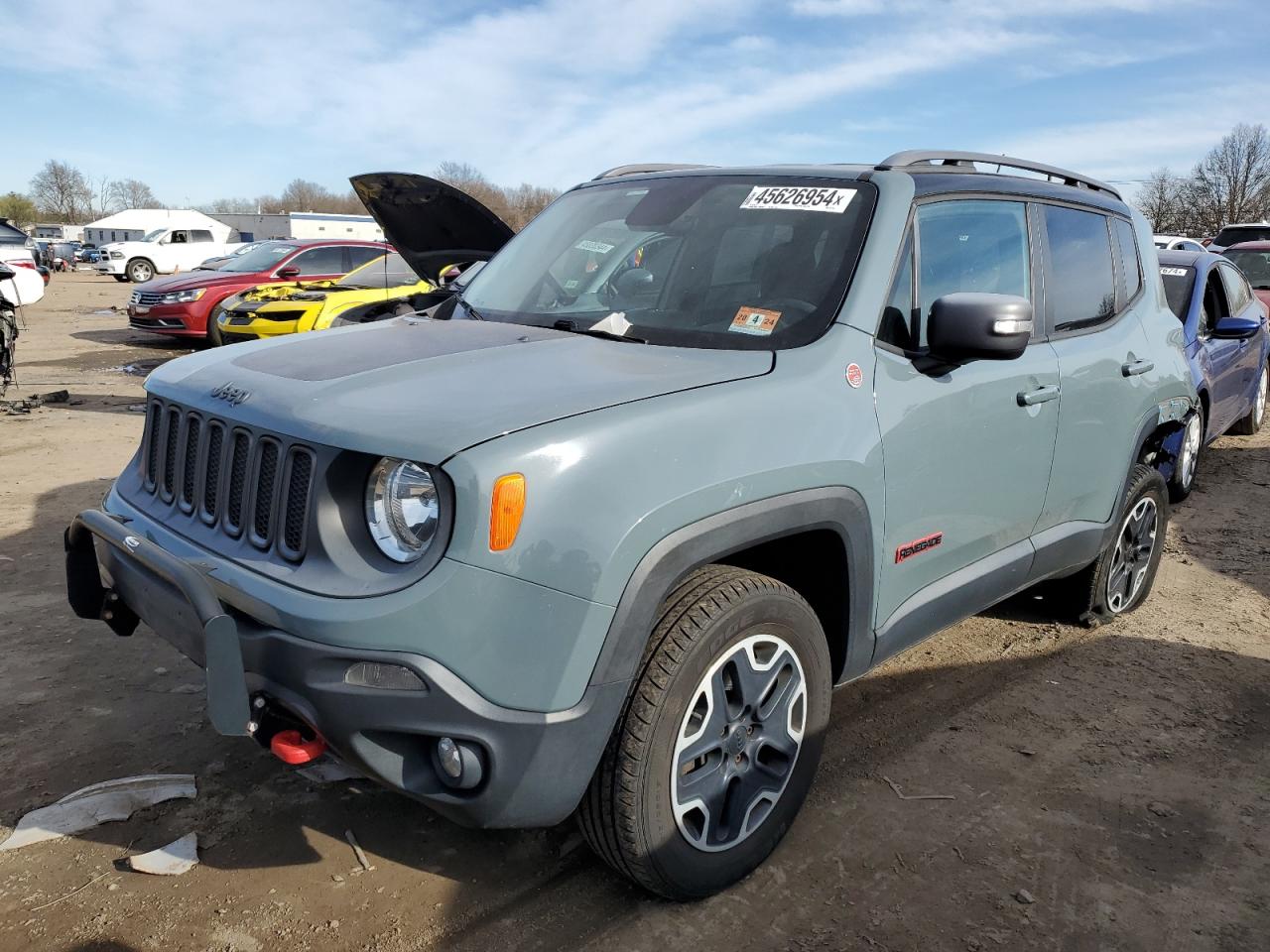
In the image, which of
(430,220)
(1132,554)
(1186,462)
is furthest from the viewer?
(1186,462)

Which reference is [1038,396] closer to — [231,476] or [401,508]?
[401,508]

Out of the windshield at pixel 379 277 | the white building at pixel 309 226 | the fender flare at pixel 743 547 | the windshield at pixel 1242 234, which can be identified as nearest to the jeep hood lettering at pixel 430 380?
the fender flare at pixel 743 547

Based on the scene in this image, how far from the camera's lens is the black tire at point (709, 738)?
2.39 meters

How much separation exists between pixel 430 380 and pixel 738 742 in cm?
124

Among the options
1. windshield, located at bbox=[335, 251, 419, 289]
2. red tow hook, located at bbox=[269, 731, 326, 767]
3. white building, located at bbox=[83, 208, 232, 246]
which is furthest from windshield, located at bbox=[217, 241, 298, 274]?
white building, located at bbox=[83, 208, 232, 246]

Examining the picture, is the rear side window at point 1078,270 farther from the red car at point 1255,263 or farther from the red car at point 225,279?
the red car at point 225,279

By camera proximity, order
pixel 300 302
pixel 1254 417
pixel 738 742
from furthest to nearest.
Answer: pixel 300 302
pixel 1254 417
pixel 738 742

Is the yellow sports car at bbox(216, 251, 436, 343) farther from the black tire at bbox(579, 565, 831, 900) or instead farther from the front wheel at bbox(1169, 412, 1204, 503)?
the black tire at bbox(579, 565, 831, 900)

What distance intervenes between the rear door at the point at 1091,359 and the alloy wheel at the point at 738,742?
1.51 m

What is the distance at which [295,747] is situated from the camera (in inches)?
92.1

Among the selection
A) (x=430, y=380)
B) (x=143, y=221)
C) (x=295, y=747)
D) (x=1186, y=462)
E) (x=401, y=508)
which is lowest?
(x=1186, y=462)

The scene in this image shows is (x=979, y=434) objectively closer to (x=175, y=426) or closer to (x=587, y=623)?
(x=587, y=623)

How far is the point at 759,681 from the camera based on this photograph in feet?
8.80

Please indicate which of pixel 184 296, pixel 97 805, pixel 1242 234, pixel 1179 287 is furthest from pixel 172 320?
pixel 1242 234
